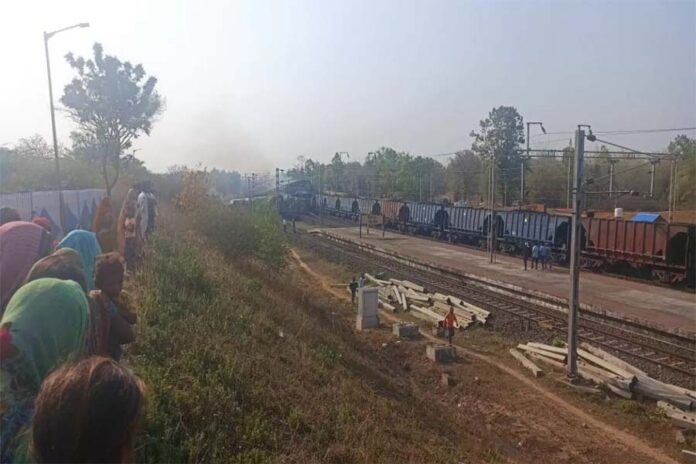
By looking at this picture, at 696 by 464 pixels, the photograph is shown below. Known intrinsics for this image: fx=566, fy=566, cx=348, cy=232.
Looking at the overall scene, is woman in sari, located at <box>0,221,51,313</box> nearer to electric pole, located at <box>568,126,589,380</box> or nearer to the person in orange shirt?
electric pole, located at <box>568,126,589,380</box>

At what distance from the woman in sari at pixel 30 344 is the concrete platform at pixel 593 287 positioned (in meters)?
16.2

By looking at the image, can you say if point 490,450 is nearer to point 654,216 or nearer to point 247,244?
point 247,244

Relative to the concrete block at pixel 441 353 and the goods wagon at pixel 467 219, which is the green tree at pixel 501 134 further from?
the concrete block at pixel 441 353

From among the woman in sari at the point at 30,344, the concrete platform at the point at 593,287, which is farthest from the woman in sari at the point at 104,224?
the concrete platform at the point at 593,287

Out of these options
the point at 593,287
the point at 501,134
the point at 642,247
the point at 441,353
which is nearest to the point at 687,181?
the point at 501,134

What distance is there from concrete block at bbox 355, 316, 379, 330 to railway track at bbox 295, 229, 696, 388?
384 cm

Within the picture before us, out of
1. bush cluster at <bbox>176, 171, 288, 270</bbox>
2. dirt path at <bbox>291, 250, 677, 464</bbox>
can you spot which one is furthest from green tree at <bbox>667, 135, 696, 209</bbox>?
dirt path at <bbox>291, 250, 677, 464</bbox>

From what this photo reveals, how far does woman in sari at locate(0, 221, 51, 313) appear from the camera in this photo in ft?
11.7

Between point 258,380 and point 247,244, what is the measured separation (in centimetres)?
1600

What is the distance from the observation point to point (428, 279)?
24188 millimetres

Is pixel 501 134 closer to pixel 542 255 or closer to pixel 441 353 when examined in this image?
pixel 542 255

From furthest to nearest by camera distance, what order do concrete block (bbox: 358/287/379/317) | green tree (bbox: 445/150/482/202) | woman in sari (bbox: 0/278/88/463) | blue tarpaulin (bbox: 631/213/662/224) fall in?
green tree (bbox: 445/150/482/202) < blue tarpaulin (bbox: 631/213/662/224) < concrete block (bbox: 358/287/379/317) < woman in sari (bbox: 0/278/88/463)

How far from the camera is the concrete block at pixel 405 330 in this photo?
16.3 meters

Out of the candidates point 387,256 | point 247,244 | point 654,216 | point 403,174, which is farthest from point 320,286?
point 403,174
